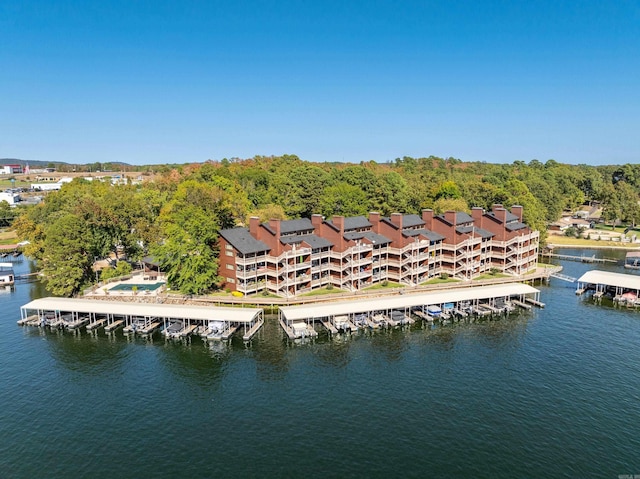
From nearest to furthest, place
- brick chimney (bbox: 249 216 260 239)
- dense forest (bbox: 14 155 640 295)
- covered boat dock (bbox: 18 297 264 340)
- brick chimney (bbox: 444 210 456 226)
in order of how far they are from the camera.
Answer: covered boat dock (bbox: 18 297 264 340)
dense forest (bbox: 14 155 640 295)
brick chimney (bbox: 249 216 260 239)
brick chimney (bbox: 444 210 456 226)

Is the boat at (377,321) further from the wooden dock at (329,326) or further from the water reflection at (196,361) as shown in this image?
the water reflection at (196,361)

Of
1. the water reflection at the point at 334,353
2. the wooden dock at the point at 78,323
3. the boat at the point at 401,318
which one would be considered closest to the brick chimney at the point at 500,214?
the boat at the point at 401,318

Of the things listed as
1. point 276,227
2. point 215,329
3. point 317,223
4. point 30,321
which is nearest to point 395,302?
point 317,223

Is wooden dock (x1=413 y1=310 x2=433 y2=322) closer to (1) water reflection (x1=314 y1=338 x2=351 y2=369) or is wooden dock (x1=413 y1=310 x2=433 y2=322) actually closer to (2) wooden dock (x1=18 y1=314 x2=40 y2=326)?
(1) water reflection (x1=314 y1=338 x2=351 y2=369)

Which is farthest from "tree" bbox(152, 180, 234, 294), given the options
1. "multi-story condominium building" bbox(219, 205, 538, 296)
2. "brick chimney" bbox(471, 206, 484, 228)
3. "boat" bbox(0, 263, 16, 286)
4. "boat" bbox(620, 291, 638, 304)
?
"boat" bbox(620, 291, 638, 304)

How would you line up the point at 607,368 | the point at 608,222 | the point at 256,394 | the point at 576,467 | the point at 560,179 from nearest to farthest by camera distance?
the point at 576,467, the point at 256,394, the point at 607,368, the point at 608,222, the point at 560,179

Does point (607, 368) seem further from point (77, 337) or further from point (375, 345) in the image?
point (77, 337)

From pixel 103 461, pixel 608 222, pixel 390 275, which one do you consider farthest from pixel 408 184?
pixel 103 461
